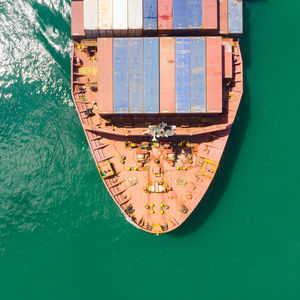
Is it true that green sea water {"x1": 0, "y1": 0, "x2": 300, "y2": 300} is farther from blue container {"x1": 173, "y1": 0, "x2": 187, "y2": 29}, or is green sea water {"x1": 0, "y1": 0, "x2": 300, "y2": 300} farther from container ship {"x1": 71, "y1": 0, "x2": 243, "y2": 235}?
blue container {"x1": 173, "y1": 0, "x2": 187, "y2": 29}

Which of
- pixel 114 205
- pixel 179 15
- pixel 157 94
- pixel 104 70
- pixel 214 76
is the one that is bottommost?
pixel 114 205

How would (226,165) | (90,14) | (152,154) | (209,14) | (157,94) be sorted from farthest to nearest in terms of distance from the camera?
(226,165) < (152,154) < (209,14) < (90,14) < (157,94)

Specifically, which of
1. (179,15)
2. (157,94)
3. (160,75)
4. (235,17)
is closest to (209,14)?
(179,15)

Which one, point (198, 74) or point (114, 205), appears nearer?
point (198, 74)

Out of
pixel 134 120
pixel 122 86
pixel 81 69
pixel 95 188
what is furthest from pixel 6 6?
pixel 95 188

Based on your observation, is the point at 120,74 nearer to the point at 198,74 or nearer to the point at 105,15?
the point at 105,15

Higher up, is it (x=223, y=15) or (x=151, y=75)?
(x=223, y=15)

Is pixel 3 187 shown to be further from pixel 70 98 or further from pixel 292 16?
pixel 292 16

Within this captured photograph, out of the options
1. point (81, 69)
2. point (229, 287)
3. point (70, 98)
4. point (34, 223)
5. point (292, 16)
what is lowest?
point (229, 287)
